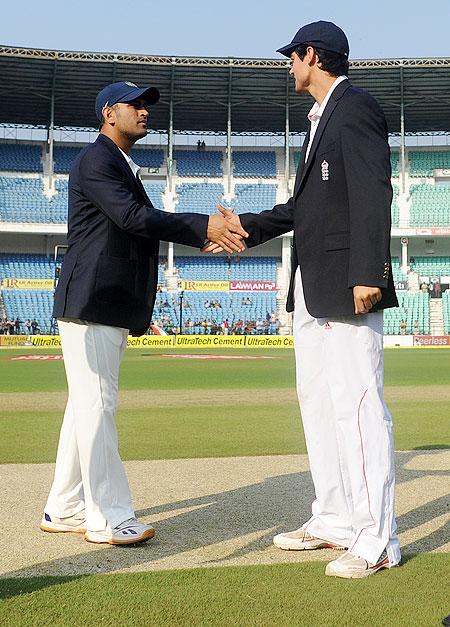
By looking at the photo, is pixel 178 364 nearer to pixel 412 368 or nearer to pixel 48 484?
pixel 412 368

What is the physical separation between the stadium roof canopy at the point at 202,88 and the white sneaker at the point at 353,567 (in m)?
50.9

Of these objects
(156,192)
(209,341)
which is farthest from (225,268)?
(209,341)

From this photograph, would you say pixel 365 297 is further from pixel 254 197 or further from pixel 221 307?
pixel 254 197

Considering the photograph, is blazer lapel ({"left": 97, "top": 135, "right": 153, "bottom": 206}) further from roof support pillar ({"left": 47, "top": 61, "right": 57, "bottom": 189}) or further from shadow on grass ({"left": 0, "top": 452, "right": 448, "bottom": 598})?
roof support pillar ({"left": 47, "top": 61, "right": 57, "bottom": 189})

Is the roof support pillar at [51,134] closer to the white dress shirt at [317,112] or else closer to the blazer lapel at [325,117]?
the white dress shirt at [317,112]

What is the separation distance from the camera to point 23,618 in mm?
3092

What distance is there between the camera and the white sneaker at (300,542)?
4293mm

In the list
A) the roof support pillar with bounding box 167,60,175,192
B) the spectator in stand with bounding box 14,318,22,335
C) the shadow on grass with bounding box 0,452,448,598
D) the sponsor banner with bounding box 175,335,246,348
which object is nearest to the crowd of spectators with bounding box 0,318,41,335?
the spectator in stand with bounding box 14,318,22,335

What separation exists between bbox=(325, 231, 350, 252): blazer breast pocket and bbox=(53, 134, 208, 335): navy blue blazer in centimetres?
89

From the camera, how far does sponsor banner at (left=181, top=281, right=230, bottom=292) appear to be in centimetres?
5391

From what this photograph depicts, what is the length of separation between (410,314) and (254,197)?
45.8 ft

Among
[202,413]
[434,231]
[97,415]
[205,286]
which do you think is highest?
[434,231]

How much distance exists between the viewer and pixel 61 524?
4.76 meters

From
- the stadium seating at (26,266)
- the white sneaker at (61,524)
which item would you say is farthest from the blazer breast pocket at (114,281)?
the stadium seating at (26,266)
